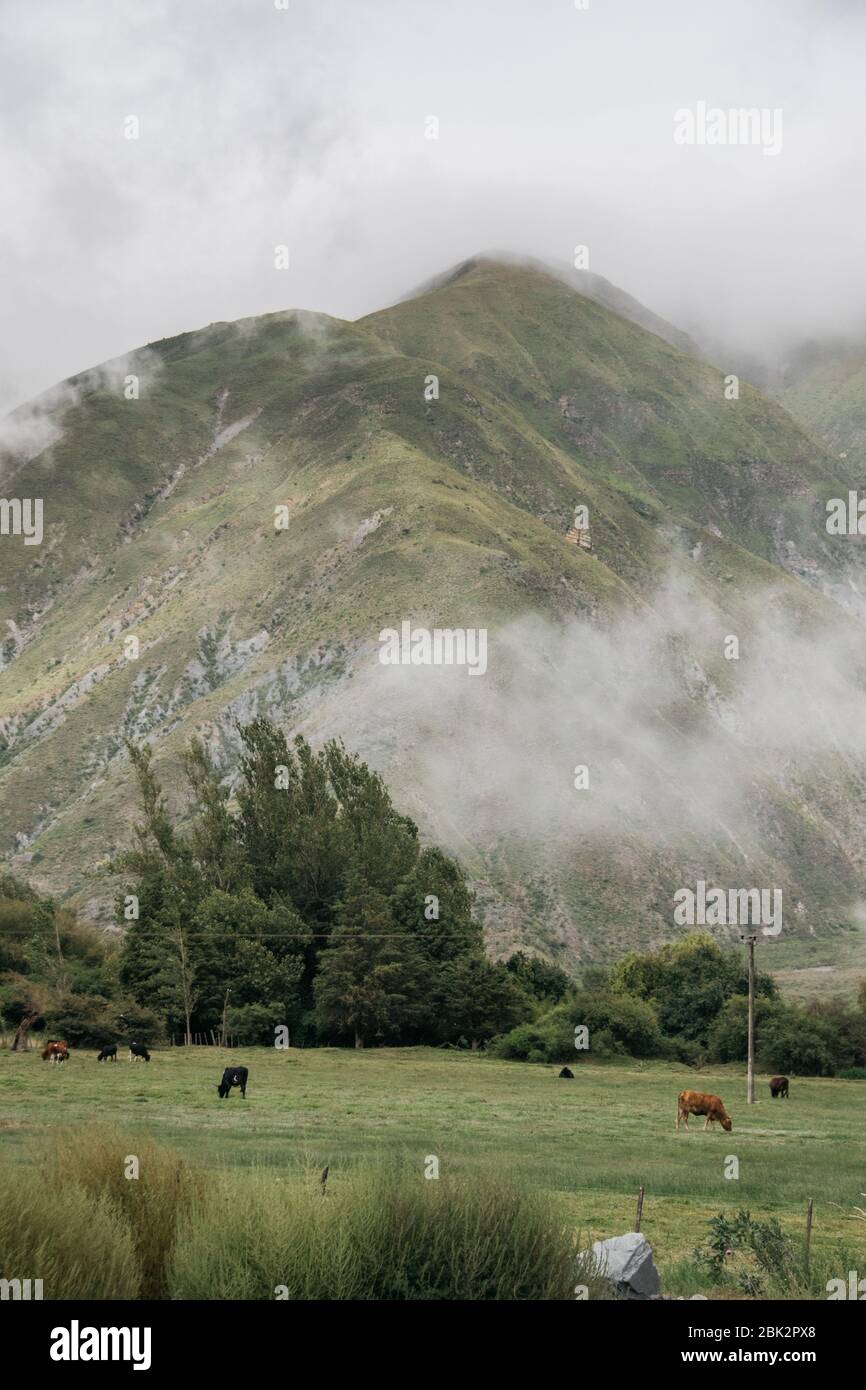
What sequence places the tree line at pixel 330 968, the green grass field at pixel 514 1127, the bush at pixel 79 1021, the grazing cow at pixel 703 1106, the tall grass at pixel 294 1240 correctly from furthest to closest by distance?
1. the tree line at pixel 330 968
2. the bush at pixel 79 1021
3. the grazing cow at pixel 703 1106
4. the green grass field at pixel 514 1127
5. the tall grass at pixel 294 1240

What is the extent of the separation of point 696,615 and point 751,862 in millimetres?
63097

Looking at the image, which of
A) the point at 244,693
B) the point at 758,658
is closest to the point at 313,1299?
the point at 244,693

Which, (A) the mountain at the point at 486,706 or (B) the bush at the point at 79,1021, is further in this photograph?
(A) the mountain at the point at 486,706

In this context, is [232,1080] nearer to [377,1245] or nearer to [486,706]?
[377,1245]

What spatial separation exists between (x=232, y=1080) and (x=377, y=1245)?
3226 cm

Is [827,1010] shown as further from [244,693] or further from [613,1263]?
[244,693]

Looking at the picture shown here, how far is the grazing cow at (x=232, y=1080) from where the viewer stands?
42.8 metres

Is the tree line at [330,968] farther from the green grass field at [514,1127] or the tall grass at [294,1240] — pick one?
the tall grass at [294,1240]

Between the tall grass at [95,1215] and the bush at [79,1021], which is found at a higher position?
the tall grass at [95,1215]

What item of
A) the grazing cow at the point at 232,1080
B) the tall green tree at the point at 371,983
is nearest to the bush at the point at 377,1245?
the grazing cow at the point at 232,1080

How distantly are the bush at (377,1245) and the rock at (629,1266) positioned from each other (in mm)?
1437

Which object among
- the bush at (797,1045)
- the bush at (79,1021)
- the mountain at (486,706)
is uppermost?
the mountain at (486,706)

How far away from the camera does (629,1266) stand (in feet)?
48.9

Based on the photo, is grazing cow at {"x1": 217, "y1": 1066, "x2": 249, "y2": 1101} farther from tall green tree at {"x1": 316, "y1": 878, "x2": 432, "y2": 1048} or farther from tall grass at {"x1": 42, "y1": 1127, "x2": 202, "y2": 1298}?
tall grass at {"x1": 42, "y1": 1127, "x2": 202, "y2": 1298}
